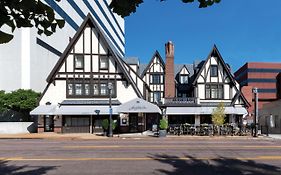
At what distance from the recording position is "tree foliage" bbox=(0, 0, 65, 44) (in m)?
3.74

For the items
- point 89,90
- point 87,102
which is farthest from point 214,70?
point 87,102

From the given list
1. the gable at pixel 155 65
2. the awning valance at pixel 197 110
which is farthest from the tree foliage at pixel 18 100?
the gable at pixel 155 65

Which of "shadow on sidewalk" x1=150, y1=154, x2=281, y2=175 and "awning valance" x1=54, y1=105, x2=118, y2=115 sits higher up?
"awning valance" x1=54, y1=105, x2=118, y2=115

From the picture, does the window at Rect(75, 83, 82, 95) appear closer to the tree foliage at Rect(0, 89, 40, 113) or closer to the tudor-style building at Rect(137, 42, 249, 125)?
the tree foliage at Rect(0, 89, 40, 113)

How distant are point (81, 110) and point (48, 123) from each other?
4729mm

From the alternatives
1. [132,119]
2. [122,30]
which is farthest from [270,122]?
[122,30]

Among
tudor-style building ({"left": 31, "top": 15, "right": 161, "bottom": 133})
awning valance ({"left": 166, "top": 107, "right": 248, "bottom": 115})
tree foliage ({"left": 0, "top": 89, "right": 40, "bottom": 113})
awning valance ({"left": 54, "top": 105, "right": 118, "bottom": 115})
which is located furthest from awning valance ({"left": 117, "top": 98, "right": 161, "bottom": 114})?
tree foliage ({"left": 0, "top": 89, "right": 40, "bottom": 113})

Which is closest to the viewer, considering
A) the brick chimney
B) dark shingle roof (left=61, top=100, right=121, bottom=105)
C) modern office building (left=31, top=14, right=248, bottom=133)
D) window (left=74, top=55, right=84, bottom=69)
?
modern office building (left=31, top=14, right=248, bottom=133)

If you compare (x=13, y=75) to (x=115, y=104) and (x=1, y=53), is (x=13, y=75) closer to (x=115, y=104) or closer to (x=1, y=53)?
(x=1, y=53)

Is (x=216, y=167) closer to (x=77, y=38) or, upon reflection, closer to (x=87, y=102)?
(x=87, y=102)

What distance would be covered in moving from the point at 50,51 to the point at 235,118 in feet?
83.2

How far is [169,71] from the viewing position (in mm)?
45375

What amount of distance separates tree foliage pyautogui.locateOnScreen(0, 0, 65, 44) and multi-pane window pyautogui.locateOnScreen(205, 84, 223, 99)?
39241mm

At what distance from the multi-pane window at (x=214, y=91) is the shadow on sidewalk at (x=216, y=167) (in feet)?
90.6
